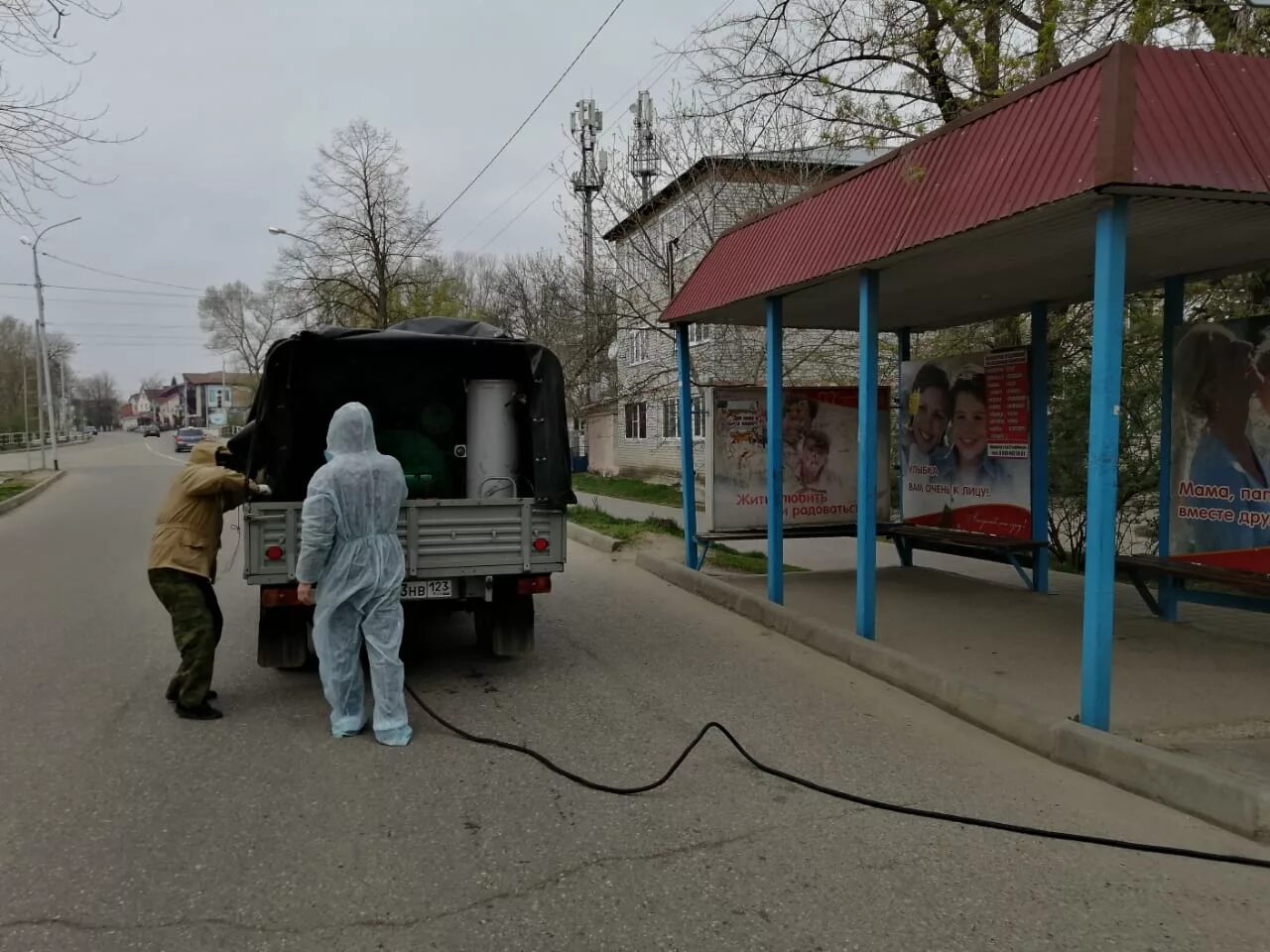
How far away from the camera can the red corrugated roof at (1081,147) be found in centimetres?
441

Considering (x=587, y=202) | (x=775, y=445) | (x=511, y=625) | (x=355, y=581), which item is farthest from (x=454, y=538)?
(x=587, y=202)

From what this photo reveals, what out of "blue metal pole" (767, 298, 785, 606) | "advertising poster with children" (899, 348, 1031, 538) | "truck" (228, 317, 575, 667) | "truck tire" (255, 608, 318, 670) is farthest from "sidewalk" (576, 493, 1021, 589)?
"truck tire" (255, 608, 318, 670)

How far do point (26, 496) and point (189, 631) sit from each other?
21.4 metres

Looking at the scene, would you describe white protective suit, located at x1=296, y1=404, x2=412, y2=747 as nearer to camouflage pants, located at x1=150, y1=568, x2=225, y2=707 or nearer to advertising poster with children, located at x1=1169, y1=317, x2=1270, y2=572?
camouflage pants, located at x1=150, y1=568, x2=225, y2=707

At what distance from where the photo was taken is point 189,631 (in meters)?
5.51

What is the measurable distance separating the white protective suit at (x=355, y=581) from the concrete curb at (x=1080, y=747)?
334 cm

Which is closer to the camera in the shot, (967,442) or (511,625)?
(511,625)

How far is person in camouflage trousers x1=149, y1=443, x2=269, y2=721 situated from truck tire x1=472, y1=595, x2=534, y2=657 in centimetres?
186

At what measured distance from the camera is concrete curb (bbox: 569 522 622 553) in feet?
44.8

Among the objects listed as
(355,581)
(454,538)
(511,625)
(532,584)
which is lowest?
(511,625)

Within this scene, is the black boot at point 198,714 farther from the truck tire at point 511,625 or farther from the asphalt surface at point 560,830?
the truck tire at point 511,625

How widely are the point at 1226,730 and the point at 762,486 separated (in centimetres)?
577

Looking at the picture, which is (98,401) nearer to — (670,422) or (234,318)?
(234,318)

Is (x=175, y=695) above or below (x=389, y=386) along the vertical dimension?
below
